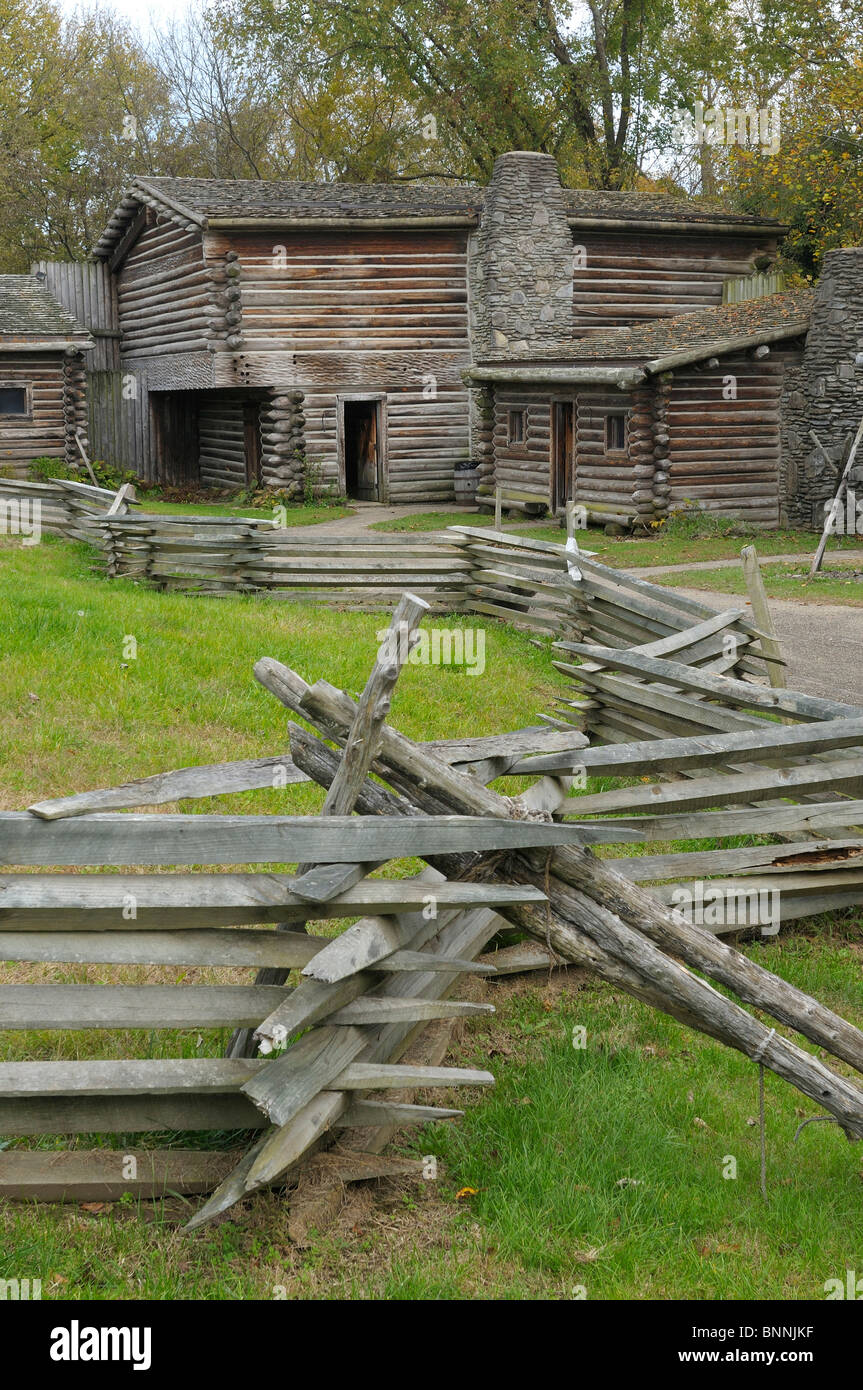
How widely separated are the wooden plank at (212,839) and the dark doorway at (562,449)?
21.6 meters

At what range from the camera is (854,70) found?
31266 mm

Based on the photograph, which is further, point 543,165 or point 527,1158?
point 543,165

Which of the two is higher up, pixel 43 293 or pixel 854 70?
pixel 854 70

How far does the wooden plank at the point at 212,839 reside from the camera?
13.4 ft

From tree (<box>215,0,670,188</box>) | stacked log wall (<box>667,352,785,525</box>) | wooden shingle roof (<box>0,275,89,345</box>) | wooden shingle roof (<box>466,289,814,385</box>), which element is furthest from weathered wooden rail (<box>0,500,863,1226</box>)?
tree (<box>215,0,670,188</box>)

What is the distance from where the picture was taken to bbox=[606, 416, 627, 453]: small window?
2370 centimetres

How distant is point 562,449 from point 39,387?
10.7 meters

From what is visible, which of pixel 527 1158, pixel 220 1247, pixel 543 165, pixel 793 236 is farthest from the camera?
pixel 793 236

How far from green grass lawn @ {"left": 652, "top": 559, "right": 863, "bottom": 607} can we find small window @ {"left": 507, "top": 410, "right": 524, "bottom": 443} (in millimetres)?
8936

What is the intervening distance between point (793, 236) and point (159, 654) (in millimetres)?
27530

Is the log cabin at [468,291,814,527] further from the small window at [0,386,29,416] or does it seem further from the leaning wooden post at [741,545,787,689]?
the leaning wooden post at [741,545,787,689]

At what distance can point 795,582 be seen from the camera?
17.6 metres
